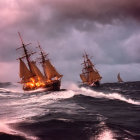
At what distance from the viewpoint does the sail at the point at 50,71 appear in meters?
72.7

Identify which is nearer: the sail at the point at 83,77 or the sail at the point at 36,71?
the sail at the point at 36,71

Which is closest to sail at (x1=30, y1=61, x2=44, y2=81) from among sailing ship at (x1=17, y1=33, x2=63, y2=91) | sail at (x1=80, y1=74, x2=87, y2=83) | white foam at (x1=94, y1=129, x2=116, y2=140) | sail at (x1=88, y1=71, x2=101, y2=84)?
sailing ship at (x1=17, y1=33, x2=63, y2=91)

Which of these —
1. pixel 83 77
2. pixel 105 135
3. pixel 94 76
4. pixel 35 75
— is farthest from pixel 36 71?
pixel 105 135

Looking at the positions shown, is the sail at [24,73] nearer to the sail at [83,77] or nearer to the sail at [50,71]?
the sail at [50,71]

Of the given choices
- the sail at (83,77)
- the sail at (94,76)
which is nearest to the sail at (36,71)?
the sail at (94,76)

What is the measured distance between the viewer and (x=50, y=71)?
2904 inches

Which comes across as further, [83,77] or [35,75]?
[83,77]

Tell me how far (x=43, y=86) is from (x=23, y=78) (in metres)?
8.25

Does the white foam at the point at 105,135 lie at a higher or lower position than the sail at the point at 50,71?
lower

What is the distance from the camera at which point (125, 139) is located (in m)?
8.66

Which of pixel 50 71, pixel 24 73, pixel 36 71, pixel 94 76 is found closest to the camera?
pixel 24 73

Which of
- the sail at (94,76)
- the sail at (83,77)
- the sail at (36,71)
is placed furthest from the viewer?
the sail at (83,77)

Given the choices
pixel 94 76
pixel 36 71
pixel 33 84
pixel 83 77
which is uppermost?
pixel 36 71

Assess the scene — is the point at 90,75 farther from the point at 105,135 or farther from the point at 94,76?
the point at 105,135
